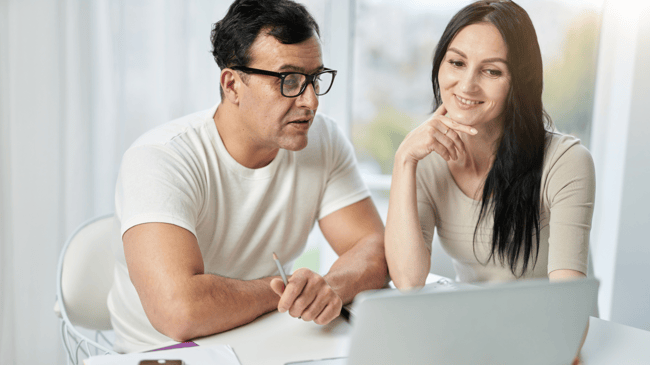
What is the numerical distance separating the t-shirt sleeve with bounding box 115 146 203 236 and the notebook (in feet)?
2.06

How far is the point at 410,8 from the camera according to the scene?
2.84 metres

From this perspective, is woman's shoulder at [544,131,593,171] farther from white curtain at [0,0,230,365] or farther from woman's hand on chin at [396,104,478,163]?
white curtain at [0,0,230,365]

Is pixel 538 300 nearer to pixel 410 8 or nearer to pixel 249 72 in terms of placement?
pixel 249 72

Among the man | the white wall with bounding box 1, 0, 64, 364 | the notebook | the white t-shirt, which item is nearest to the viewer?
the notebook

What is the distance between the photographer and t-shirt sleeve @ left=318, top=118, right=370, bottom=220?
155 cm

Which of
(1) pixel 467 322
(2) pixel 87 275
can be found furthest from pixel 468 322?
(2) pixel 87 275

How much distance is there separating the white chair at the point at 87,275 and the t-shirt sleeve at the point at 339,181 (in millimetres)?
603

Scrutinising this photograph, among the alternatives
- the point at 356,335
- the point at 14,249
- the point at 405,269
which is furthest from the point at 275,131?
the point at 14,249

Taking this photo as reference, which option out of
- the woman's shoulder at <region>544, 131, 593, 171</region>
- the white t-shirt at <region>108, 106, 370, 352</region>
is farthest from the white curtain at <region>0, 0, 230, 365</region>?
the woman's shoulder at <region>544, 131, 593, 171</region>

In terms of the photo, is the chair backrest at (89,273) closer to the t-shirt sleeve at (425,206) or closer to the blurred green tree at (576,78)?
the t-shirt sleeve at (425,206)

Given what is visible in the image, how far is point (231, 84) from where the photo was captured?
1419 mm

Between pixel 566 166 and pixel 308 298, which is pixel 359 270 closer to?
pixel 308 298

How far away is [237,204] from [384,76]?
5.88 ft

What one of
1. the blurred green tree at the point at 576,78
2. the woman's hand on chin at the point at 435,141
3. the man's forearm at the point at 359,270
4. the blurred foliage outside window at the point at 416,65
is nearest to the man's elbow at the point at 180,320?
the man's forearm at the point at 359,270
